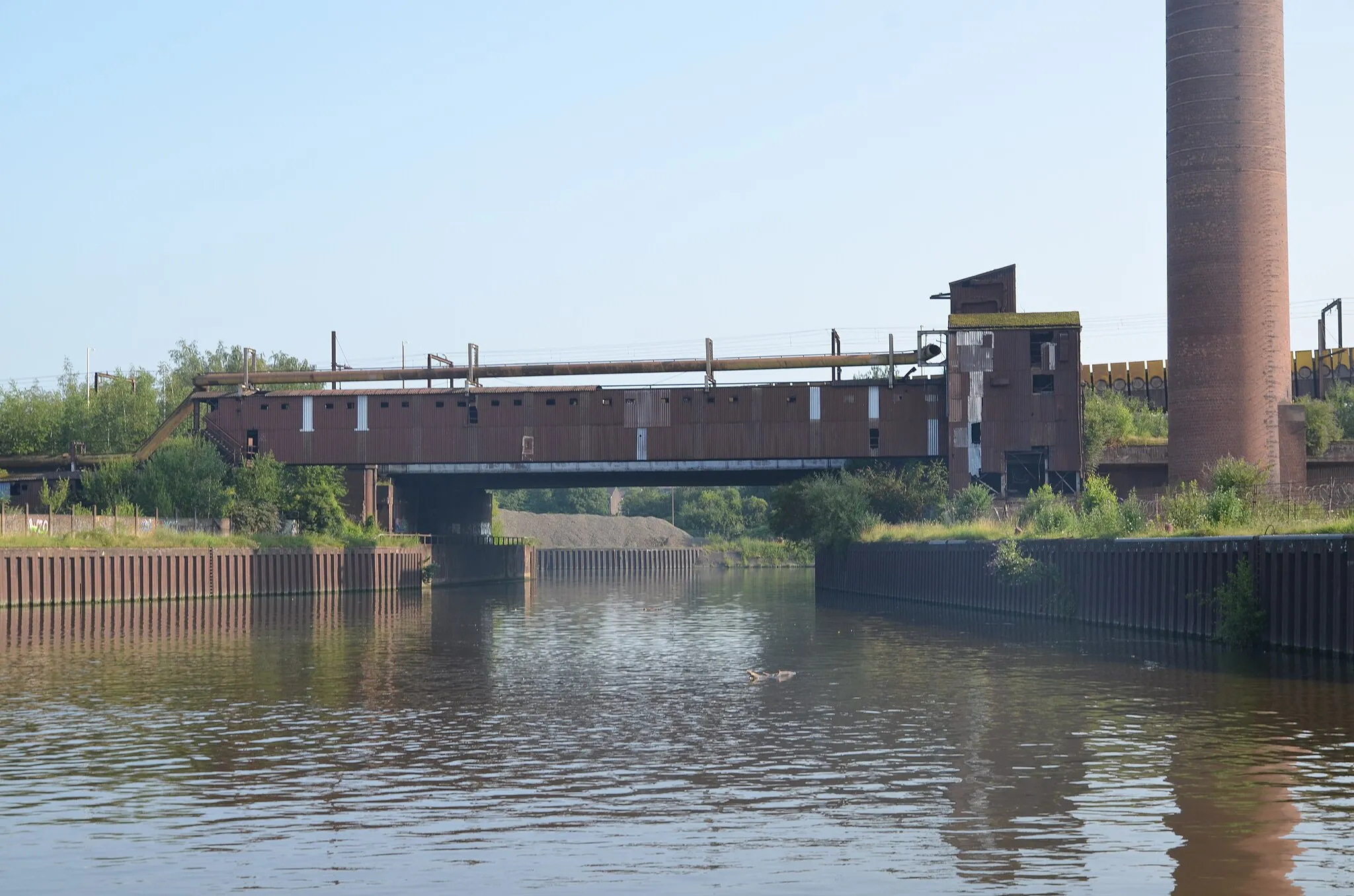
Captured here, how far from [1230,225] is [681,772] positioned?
44.9 metres

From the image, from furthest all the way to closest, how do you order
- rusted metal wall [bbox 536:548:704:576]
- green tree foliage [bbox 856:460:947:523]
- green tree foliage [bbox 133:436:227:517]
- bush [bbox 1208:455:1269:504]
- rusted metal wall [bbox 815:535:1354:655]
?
rusted metal wall [bbox 536:548:704:576] < green tree foliage [bbox 856:460:947:523] < green tree foliage [bbox 133:436:227:517] < bush [bbox 1208:455:1269:504] < rusted metal wall [bbox 815:535:1354:655]

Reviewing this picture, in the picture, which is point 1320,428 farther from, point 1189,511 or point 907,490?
point 1189,511

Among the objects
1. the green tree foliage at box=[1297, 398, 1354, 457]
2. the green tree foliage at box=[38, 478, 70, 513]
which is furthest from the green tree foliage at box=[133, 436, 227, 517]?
the green tree foliage at box=[1297, 398, 1354, 457]

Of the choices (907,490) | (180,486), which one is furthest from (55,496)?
(907,490)

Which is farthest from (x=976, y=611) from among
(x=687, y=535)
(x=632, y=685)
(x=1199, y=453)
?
(x=687, y=535)

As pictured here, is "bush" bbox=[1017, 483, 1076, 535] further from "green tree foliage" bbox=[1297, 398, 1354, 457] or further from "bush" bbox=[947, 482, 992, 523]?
"green tree foliage" bbox=[1297, 398, 1354, 457]

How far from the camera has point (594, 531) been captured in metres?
156

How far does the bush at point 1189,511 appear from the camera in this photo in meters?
38.9

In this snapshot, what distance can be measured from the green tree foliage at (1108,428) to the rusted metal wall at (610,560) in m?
66.1

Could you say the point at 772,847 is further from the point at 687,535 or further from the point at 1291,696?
the point at 687,535

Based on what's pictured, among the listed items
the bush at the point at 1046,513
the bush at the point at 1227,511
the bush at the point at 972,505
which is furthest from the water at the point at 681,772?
the bush at the point at 972,505

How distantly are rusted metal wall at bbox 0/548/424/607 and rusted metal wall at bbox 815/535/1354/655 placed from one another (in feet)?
85.9

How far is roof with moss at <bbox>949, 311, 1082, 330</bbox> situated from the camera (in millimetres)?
66938

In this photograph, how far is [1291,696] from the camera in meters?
23.1
